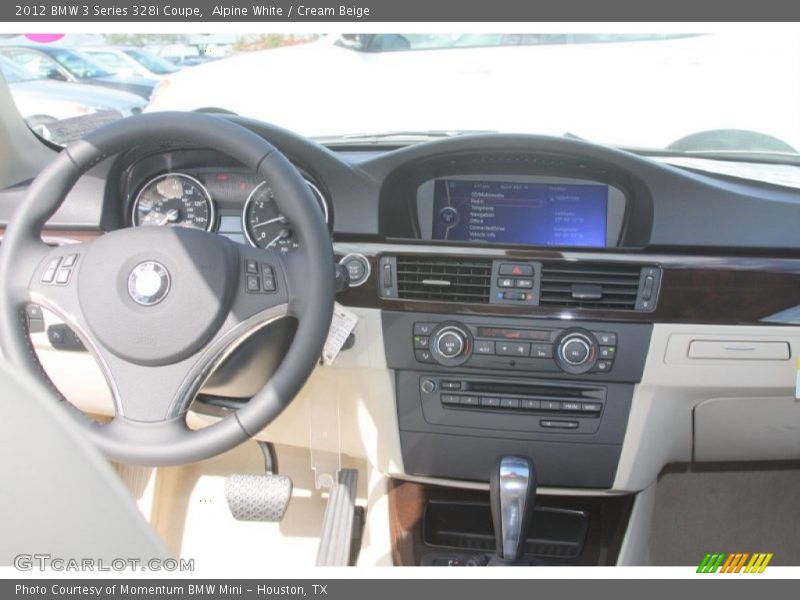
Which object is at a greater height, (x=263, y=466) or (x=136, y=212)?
(x=136, y=212)

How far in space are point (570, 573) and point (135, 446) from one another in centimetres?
90

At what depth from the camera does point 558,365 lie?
6.64ft

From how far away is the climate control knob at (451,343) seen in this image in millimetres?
2023

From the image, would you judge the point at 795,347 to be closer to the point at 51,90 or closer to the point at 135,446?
the point at 135,446

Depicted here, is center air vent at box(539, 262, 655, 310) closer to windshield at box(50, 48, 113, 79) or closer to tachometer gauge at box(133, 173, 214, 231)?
tachometer gauge at box(133, 173, 214, 231)

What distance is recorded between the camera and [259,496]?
248 cm

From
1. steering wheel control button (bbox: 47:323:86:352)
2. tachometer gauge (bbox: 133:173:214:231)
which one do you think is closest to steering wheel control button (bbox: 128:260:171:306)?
tachometer gauge (bbox: 133:173:214:231)

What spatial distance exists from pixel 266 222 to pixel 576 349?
89 centimetres

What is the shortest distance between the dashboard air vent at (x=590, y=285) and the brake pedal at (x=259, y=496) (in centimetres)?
112

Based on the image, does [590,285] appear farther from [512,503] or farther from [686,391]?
[512,503]

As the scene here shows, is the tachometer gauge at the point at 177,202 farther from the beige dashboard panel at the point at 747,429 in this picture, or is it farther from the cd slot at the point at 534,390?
the beige dashboard panel at the point at 747,429

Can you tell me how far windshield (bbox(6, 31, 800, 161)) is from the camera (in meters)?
2.32

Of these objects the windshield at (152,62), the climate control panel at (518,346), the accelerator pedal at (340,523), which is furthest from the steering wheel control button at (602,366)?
the windshield at (152,62)

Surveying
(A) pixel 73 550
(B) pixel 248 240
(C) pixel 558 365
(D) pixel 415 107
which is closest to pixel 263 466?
(B) pixel 248 240
